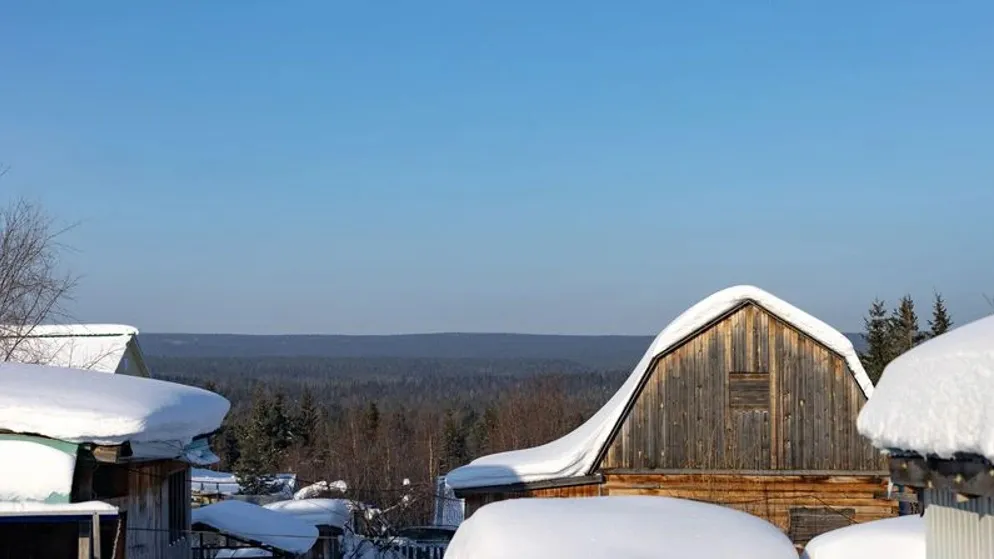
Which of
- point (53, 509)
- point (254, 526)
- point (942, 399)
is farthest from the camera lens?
point (254, 526)

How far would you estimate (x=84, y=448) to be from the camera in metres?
11.2

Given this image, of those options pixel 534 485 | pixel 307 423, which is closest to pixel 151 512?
pixel 534 485

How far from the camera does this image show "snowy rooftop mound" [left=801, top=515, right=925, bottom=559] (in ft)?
27.5

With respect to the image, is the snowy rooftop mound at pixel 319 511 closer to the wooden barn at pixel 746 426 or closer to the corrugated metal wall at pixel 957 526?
the wooden barn at pixel 746 426

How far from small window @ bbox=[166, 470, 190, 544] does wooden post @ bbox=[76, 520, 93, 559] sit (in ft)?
12.7

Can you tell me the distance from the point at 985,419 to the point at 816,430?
14553 millimetres

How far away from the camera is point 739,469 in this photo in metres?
19.8

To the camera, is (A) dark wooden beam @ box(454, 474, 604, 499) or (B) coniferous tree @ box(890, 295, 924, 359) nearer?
(A) dark wooden beam @ box(454, 474, 604, 499)

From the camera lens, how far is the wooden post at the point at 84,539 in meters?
11.1

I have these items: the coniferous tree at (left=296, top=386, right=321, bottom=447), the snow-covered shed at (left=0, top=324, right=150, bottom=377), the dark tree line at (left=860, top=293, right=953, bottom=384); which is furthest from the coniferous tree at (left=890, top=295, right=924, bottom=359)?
the coniferous tree at (left=296, top=386, right=321, bottom=447)

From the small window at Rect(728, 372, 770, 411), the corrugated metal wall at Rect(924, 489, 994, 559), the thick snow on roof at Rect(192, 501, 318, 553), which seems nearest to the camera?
the corrugated metal wall at Rect(924, 489, 994, 559)

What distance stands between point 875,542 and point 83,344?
28.5 meters

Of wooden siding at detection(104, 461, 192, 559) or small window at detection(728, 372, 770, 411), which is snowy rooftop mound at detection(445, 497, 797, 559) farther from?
small window at detection(728, 372, 770, 411)

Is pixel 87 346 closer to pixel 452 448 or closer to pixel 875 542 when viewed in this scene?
pixel 875 542
